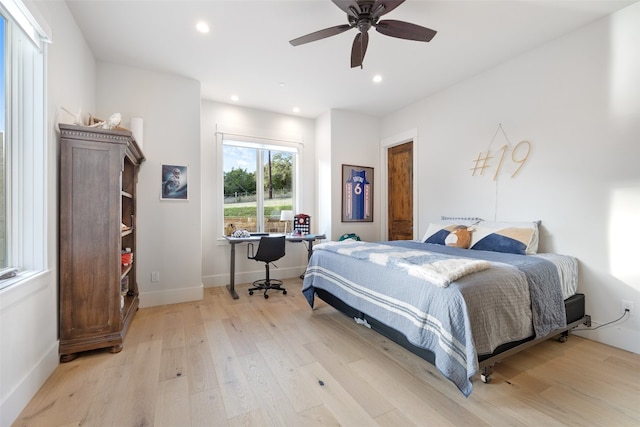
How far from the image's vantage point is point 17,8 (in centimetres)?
162

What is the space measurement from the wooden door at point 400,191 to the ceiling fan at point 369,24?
2.47m

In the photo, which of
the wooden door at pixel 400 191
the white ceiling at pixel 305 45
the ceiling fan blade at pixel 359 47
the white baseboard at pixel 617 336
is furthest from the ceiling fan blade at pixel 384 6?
the white baseboard at pixel 617 336

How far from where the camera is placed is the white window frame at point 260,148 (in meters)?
4.31

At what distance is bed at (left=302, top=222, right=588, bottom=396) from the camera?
63.3 inches

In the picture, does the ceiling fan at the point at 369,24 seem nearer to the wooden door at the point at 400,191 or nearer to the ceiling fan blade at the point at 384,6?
the ceiling fan blade at the point at 384,6

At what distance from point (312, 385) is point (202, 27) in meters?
3.15

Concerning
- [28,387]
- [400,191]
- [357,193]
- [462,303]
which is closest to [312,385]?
[462,303]

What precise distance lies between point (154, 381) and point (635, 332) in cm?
375

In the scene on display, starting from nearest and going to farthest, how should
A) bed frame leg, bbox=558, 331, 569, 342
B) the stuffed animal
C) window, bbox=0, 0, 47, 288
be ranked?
window, bbox=0, 0, 47, 288, bed frame leg, bbox=558, 331, 569, 342, the stuffed animal

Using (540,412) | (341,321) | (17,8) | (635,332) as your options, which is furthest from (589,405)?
(17,8)

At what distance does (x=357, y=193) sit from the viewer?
4828mm

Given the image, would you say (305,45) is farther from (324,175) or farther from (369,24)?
(324,175)

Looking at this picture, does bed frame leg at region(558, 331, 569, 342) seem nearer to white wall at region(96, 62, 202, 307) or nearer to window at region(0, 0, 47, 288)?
white wall at region(96, 62, 202, 307)

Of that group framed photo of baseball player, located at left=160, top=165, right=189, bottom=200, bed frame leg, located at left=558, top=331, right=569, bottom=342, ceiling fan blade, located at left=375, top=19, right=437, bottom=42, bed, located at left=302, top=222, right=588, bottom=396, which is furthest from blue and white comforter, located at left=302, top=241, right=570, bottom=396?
framed photo of baseball player, located at left=160, top=165, right=189, bottom=200
